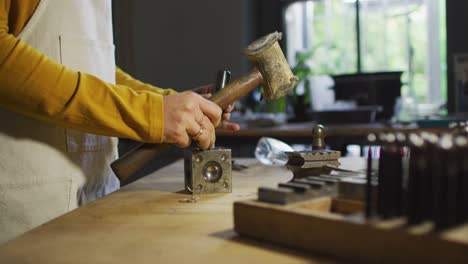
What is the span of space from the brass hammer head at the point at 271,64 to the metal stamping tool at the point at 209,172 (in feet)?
0.69

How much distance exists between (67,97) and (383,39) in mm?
3591

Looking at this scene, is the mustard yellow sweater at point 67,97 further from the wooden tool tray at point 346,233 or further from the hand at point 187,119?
the wooden tool tray at point 346,233

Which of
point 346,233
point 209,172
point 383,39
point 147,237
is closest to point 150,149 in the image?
point 209,172

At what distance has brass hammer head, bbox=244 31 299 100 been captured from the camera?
1.23 m

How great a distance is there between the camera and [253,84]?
127 centimetres

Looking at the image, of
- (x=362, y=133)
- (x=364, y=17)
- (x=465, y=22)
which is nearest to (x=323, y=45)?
(x=364, y=17)

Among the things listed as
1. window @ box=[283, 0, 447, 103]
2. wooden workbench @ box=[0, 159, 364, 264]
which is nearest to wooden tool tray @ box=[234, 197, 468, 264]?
wooden workbench @ box=[0, 159, 364, 264]

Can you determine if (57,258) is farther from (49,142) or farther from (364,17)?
(364,17)

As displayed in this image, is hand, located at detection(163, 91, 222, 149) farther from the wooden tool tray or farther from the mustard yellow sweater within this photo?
the wooden tool tray

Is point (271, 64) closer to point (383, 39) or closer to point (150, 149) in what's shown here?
point (150, 149)

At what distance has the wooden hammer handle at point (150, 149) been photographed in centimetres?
121

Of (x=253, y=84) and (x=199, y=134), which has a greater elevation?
(x=253, y=84)

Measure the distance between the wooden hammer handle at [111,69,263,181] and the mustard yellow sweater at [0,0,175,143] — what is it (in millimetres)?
143

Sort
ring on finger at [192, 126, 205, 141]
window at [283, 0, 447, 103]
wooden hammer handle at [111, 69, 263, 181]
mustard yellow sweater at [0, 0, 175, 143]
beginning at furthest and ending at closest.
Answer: window at [283, 0, 447, 103] < wooden hammer handle at [111, 69, 263, 181] < ring on finger at [192, 126, 205, 141] < mustard yellow sweater at [0, 0, 175, 143]
